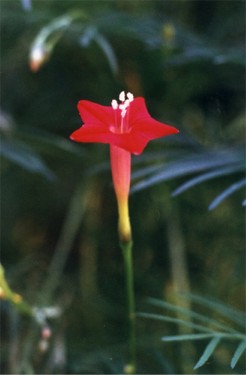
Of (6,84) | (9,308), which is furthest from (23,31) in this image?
(9,308)

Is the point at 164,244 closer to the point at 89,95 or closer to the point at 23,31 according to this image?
the point at 89,95

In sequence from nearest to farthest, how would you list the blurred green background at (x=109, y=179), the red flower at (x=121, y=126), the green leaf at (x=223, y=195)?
the red flower at (x=121, y=126) → the green leaf at (x=223, y=195) → the blurred green background at (x=109, y=179)

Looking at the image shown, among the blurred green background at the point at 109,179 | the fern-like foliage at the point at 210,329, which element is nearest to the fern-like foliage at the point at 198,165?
the blurred green background at the point at 109,179

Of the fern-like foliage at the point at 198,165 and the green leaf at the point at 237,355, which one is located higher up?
the fern-like foliage at the point at 198,165

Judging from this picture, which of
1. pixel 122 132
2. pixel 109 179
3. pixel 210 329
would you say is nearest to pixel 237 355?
pixel 210 329

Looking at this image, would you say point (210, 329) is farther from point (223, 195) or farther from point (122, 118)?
point (122, 118)

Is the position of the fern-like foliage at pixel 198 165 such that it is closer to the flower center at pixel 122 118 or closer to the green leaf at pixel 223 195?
the green leaf at pixel 223 195
